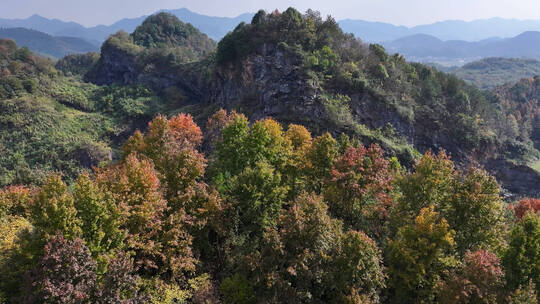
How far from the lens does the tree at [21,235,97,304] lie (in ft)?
54.7

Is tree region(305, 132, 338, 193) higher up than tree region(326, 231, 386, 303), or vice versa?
tree region(305, 132, 338, 193)

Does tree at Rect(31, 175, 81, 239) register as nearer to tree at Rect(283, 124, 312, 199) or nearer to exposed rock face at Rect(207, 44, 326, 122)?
tree at Rect(283, 124, 312, 199)

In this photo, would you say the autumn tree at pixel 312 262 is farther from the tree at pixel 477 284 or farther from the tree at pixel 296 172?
the tree at pixel 296 172

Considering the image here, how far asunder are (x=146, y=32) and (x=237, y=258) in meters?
151

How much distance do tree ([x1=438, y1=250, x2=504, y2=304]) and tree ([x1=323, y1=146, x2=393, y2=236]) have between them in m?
8.22

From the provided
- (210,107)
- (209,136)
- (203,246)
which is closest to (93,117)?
(210,107)

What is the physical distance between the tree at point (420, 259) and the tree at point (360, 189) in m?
4.74

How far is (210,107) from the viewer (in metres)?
82.3

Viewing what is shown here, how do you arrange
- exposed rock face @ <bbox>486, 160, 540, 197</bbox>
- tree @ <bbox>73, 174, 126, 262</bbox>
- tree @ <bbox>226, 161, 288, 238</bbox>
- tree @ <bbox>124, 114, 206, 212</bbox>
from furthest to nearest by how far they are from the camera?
exposed rock face @ <bbox>486, 160, 540, 197</bbox> → tree @ <bbox>124, 114, 206, 212</bbox> → tree @ <bbox>226, 161, 288, 238</bbox> → tree @ <bbox>73, 174, 126, 262</bbox>

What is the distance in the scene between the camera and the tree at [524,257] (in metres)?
22.1

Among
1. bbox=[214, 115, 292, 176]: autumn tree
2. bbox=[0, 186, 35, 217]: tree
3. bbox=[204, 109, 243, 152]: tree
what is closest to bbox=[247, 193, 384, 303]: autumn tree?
bbox=[214, 115, 292, 176]: autumn tree

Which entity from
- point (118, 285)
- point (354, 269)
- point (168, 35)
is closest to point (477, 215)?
point (354, 269)

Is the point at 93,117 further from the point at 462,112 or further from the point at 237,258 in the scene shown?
the point at 462,112

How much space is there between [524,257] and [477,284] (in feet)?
14.0
